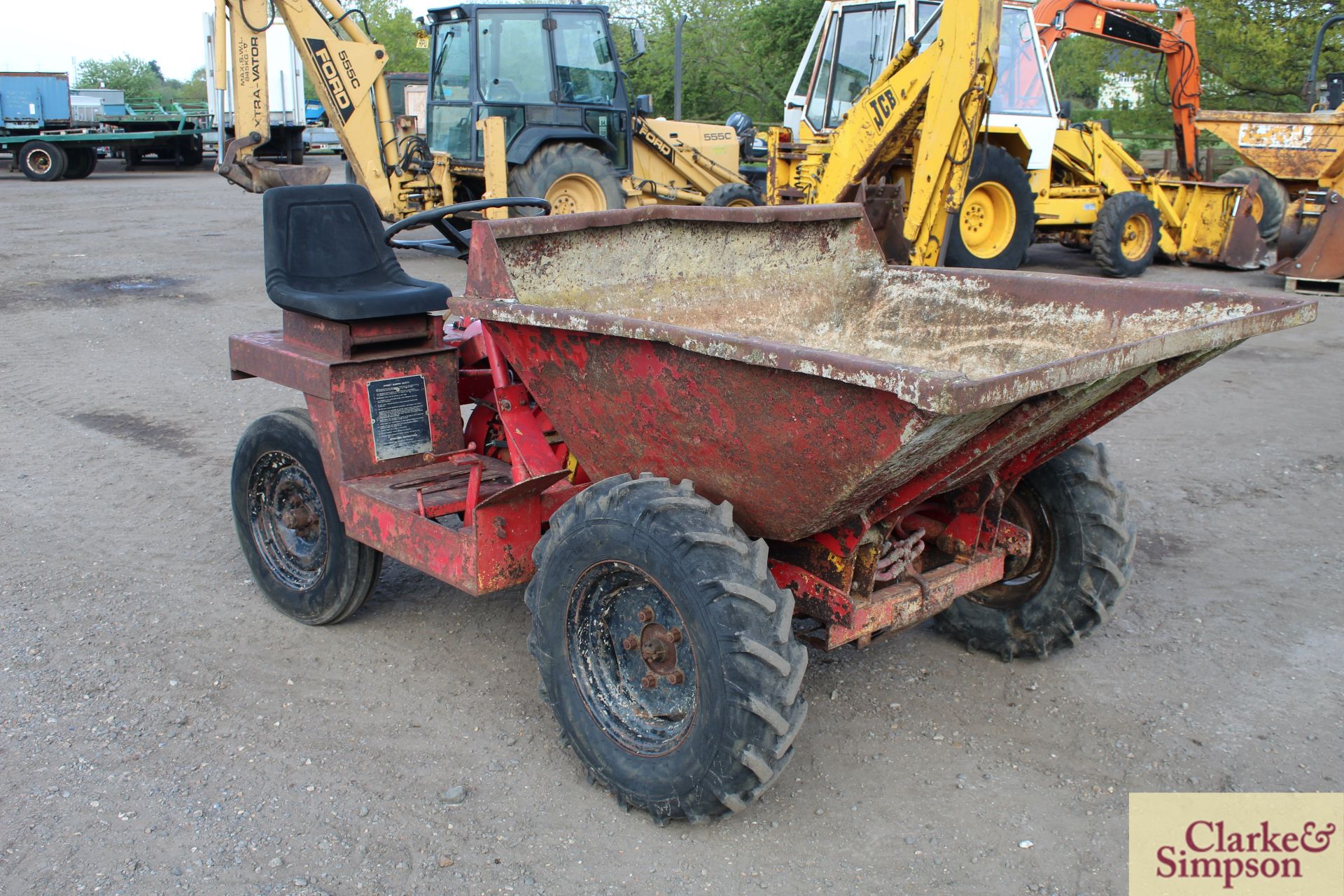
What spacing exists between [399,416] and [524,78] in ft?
27.8

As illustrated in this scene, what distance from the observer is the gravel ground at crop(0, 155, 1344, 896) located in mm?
2744

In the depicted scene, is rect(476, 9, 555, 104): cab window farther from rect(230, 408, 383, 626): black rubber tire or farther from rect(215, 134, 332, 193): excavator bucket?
rect(230, 408, 383, 626): black rubber tire

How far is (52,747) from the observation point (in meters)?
3.20

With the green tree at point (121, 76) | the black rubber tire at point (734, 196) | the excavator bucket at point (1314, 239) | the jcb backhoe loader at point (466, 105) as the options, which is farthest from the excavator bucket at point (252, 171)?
the green tree at point (121, 76)

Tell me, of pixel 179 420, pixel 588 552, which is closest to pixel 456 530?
pixel 588 552

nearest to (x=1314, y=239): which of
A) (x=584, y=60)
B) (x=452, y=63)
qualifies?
(x=584, y=60)

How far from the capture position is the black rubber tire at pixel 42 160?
A: 23.0m

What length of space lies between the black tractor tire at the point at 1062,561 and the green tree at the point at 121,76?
62162 millimetres

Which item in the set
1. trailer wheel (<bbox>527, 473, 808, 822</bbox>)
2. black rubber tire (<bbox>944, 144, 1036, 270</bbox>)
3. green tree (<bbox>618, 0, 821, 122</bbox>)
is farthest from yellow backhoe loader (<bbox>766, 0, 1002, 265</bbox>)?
green tree (<bbox>618, 0, 821, 122</bbox>)

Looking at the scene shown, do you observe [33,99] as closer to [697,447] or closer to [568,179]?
[568,179]

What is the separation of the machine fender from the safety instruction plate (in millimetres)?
7798

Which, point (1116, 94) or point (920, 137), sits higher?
point (1116, 94)

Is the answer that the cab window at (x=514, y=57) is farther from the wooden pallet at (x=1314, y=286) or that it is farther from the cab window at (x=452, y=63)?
the wooden pallet at (x=1314, y=286)

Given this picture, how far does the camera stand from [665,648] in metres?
2.90
